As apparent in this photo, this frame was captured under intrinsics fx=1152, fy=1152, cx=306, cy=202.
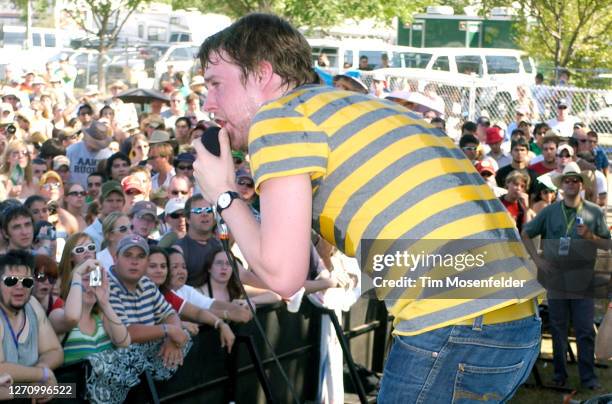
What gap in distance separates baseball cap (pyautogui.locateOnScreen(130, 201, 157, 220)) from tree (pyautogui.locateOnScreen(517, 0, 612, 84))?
19014 mm

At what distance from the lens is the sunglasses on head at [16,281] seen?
5766 millimetres

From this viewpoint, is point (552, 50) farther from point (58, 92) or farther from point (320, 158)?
point (320, 158)

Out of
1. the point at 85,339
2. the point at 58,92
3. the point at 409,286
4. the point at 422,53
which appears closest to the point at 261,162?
the point at 409,286

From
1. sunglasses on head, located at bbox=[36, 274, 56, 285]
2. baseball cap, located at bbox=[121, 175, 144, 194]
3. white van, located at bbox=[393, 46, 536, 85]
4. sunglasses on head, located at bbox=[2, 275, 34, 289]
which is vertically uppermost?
sunglasses on head, located at bbox=[2, 275, 34, 289]

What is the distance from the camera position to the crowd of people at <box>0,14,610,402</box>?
19.8ft

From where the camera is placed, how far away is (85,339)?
6.20m

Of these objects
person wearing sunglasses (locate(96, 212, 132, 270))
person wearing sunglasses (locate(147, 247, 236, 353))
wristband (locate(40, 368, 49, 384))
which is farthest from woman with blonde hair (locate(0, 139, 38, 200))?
wristband (locate(40, 368, 49, 384))

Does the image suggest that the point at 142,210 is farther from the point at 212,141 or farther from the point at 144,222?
the point at 212,141

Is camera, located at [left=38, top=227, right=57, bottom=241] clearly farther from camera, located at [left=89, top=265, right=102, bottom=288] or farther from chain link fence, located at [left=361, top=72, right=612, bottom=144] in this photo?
chain link fence, located at [left=361, top=72, right=612, bottom=144]

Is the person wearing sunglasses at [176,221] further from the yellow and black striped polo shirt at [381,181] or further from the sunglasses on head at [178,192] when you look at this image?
the yellow and black striped polo shirt at [381,181]

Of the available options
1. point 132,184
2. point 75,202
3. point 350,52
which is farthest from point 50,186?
point 350,52

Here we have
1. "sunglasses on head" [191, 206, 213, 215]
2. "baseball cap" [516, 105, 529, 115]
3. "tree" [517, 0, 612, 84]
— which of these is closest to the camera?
"sunglasses on head" [191, 206, 213, 215]

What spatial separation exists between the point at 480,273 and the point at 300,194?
481mm

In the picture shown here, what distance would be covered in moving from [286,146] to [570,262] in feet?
25.6
